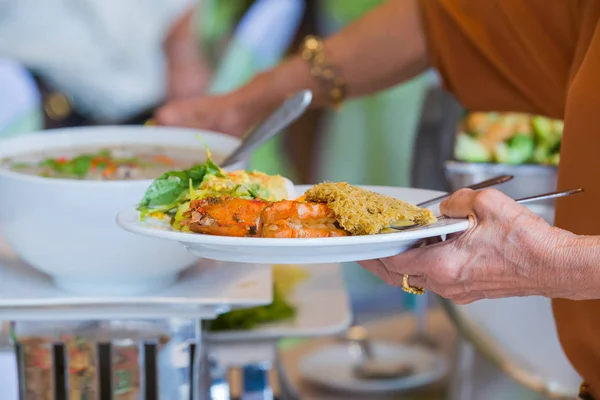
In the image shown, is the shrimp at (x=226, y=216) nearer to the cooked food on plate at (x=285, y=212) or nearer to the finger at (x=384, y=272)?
the cooked food on plate at (x=285, y=212)

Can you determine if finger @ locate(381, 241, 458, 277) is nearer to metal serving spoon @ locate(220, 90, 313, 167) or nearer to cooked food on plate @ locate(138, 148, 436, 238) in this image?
cooked food on plate @ locate(138, 148, 436, 238)

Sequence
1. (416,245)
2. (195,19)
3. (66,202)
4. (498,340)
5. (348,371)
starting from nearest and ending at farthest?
(416,245) < (66,202) < (498,340) < (348,371) < (195,19)

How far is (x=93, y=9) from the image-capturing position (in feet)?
8.89

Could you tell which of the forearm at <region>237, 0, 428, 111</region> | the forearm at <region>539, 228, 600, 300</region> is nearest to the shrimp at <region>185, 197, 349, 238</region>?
the forearm at <region>539, 228, 600, 300</region>

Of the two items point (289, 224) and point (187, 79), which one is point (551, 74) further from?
point (187, 79)

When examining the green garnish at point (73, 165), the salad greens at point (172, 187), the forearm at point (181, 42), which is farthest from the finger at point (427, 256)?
the forearm at point (181, 42)

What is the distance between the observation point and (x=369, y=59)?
5.01 feet

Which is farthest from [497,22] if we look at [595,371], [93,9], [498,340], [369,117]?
[369,117]

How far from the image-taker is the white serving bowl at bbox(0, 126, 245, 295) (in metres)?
0.99

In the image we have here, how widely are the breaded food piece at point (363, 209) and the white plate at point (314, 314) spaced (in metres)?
0.39

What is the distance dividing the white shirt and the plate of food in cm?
200

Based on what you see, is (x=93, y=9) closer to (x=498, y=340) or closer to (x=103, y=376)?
(x=498, y=340)

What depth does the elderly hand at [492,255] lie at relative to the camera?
32.1 inches

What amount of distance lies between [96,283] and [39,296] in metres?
0.07
